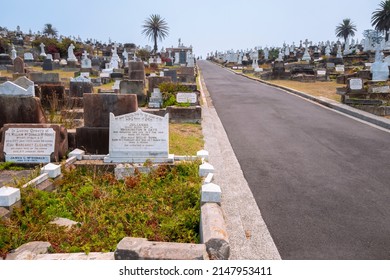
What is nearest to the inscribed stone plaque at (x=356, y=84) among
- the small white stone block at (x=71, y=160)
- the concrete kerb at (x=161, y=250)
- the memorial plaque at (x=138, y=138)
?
the memorial plaque at (x=138, y=138)

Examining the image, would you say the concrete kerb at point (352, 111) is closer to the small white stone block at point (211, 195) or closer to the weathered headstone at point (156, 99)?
the weathered headstone at point (156, 99)

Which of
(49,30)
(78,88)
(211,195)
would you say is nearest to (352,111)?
(78,88)

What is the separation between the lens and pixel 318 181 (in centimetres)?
654

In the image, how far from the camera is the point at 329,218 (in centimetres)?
501

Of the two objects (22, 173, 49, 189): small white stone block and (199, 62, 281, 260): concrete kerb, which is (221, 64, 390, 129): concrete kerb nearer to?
(199, 62, 281, 260): concrete kerb

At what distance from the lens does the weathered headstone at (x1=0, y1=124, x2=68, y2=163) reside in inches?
275

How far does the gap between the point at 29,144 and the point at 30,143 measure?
29 millimetres

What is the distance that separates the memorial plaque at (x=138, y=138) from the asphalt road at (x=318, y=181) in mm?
1760

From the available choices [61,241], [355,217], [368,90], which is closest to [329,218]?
[355,217]

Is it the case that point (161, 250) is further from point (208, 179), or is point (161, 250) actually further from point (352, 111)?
point (352, 111)

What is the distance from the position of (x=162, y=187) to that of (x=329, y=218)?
261 cm

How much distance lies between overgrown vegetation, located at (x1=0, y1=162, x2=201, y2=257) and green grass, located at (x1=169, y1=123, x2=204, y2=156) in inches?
62.7

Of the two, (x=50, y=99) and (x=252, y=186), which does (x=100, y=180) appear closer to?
(x=252, y=186)

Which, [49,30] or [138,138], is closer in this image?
[138,138]
